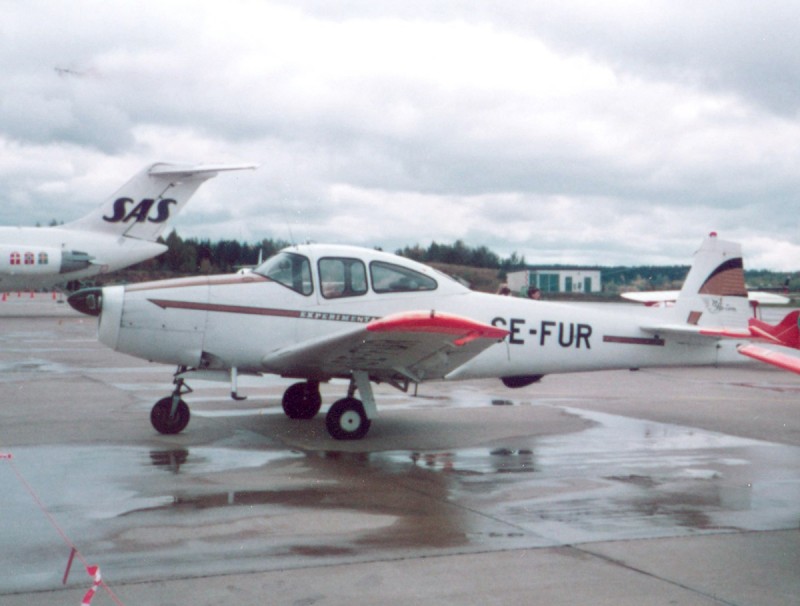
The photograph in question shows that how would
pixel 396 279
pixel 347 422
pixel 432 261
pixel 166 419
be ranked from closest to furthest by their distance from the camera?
pixel 347 422 → pixel 166 419 → pixel 396 279 → pixel 432 261

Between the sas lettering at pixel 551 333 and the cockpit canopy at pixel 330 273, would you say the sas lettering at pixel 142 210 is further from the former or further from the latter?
the sas lettering at pixel 551 333

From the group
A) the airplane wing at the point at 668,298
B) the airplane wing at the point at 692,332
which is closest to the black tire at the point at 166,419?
the airplane wing at the point at 692,332

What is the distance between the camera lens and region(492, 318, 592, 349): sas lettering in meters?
11.1

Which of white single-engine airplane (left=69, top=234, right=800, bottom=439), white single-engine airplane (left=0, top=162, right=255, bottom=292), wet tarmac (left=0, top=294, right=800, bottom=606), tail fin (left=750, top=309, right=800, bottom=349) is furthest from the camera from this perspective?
white single-engine airplane (left=0, top=162, right=255, bottom=292)

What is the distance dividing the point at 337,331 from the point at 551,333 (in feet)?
9.40

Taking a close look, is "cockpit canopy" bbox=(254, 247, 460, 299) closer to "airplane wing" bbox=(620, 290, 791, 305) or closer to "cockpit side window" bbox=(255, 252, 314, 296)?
"cockpit side window" bbox=(255, 252, 314, 296)

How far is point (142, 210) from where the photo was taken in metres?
34.7

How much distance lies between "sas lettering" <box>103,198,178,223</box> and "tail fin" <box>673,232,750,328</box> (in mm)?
26175

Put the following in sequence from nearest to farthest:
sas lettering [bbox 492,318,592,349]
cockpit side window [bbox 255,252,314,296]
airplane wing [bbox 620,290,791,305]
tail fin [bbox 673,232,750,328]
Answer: cockpit side window [bbox 255,252,314,296]
sas lettering [bbox 492,318,592,349]
tail fin [bbox 673,232,750,328]
airplane wing [bbox 620,290,791,305]

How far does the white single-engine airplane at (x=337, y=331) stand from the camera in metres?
9.84

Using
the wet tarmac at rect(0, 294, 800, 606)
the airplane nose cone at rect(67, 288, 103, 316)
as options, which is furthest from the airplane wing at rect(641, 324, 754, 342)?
the airplane nose cone at rect(67, 288, 103, 316)

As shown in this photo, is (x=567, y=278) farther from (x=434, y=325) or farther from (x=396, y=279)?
(x=434, y=325)

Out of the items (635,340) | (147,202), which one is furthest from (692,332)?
(147,202)

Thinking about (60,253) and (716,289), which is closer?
(716,289)
